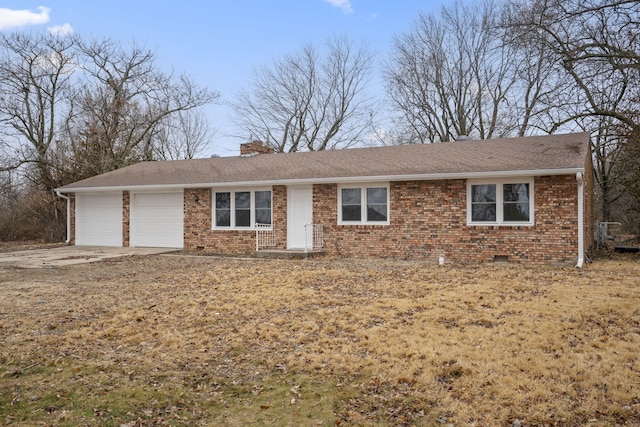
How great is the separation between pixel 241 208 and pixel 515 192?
8.40 meters

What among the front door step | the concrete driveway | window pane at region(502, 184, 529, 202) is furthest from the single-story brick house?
the concrete driveway

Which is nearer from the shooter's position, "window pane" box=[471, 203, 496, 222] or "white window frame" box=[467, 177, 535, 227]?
"white window frame" box=[467, 177, 535, 227]

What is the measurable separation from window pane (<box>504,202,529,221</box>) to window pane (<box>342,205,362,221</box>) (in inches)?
159

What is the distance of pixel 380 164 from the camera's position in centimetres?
1492

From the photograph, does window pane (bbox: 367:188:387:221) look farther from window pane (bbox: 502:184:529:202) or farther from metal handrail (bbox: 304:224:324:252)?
window pane (bbox: 502:184:529:202)

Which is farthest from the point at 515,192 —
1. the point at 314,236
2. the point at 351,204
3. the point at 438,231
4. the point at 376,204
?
the point at 314,236

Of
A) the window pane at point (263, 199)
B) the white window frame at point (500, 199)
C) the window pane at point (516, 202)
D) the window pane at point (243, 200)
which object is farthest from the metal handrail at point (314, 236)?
the window pane at point (516, 202)

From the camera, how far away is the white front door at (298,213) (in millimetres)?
15156

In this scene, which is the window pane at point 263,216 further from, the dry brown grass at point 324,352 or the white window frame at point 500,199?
the dry brown grass at point 324,352

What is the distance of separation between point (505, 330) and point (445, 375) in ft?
5.52

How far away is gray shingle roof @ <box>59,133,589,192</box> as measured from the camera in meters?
12.7

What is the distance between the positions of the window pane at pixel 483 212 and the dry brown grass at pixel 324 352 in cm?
356

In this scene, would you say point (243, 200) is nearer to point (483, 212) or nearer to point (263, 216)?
point (263, 216)

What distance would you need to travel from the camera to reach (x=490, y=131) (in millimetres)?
26312
